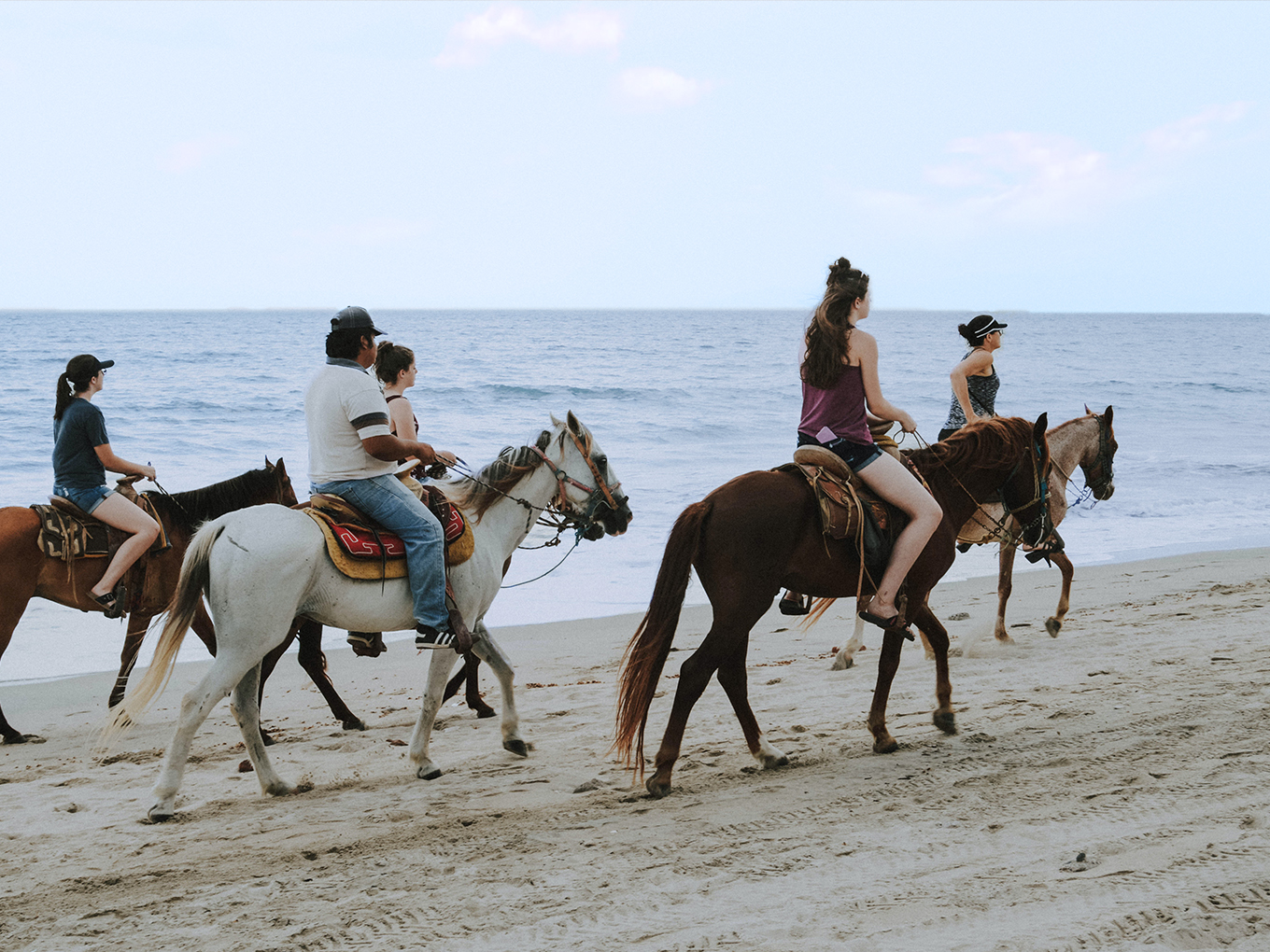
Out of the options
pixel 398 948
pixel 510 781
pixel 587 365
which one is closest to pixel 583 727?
pixel 510 781

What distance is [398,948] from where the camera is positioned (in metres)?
3.43

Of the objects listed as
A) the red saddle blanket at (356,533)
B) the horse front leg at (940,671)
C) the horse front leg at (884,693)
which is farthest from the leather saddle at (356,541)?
the horse front leg at (940,671)

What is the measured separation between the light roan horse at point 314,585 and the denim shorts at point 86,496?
2.07m

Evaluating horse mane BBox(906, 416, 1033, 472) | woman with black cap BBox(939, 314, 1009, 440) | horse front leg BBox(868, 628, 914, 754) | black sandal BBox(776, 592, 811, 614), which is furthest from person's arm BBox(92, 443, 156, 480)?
woman with black cap BBox(939, 314, 1009, 440)

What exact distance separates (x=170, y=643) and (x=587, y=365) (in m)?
42.1

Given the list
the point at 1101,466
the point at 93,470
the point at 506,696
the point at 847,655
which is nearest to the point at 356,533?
the point at 506,696

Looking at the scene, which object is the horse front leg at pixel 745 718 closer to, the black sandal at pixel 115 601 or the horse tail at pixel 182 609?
the horse tail at pixel 182 609

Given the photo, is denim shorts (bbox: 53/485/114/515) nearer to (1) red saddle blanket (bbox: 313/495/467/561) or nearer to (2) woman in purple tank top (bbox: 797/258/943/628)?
(1) red saddle blanket (bbox: 313/495/467/561)

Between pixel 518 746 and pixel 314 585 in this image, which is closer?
pixel 314 585

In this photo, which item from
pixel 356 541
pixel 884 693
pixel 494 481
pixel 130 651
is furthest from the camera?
pixel 130 651

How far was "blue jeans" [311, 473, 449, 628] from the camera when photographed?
516cm

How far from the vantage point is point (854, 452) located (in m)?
5.23

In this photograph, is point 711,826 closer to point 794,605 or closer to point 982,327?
point 794,605

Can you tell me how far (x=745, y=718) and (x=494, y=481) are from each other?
76.2 inches
